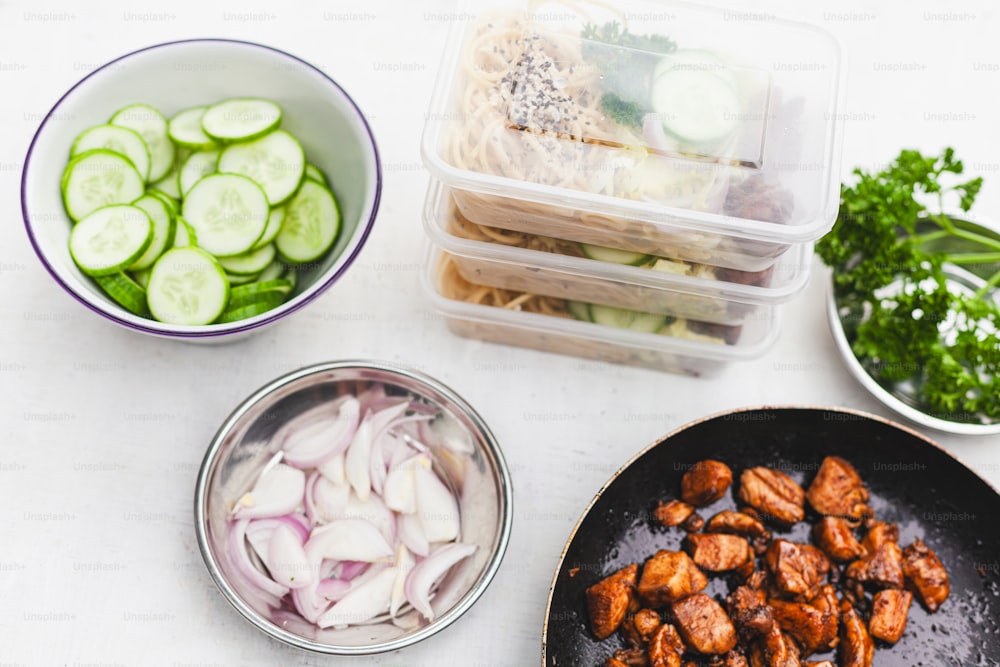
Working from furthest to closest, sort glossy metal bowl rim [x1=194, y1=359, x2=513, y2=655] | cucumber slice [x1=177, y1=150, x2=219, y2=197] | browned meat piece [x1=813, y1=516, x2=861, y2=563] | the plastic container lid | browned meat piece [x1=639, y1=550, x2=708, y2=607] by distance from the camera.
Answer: cucumber slice [x1=177, y1=150, x2=219, y2=197] < browned meat piece [x1=813, y1=516, x2=861, y2=563] < browned meat piece [x1=639, y1=550, x2=708, y2=607] < glossy metal bowl rim [x1=194, y1=359, x2=513, y2=655] < the plastic container lid

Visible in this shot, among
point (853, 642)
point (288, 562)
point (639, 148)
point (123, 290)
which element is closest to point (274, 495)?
point (288, 562)

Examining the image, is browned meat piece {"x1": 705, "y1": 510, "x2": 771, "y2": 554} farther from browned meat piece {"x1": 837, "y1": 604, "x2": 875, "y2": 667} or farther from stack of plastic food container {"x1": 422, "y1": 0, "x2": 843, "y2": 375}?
stack of plastic food container {"x1": 422, "y1": 0, "x2": 843, "y2": 375}

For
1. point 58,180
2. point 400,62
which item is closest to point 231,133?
point 58,180

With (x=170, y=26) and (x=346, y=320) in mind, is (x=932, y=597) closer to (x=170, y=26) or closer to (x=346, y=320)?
(x=346, y=320)

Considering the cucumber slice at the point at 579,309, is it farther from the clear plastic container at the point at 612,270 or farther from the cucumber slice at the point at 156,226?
the cucumber slice at the point at 156,226

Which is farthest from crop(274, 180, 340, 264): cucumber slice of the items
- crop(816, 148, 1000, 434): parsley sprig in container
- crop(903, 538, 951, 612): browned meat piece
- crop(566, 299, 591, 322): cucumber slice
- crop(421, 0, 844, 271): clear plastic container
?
crop(903, 538, 951, 612): browned meat piece

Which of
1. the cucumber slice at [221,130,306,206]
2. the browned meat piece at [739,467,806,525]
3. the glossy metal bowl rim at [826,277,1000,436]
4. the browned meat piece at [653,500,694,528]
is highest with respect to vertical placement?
the cucumber slice at [221,130,306,206]
